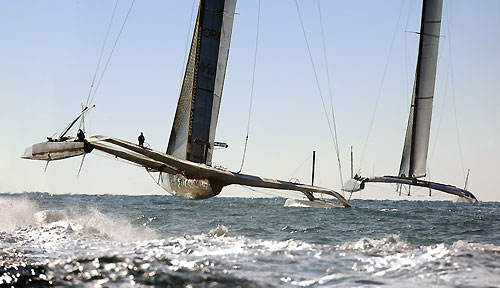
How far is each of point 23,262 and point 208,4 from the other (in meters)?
14.9

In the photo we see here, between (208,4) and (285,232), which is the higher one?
(208,4)

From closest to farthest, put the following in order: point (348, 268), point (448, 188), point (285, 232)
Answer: point (348, 268), point (285, 232), point (448, 188)

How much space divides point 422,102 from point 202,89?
25.2m

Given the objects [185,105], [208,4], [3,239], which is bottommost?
[3,239]

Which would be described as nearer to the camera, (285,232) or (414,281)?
(414,281)

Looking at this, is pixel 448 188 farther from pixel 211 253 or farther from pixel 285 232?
pixel 211 253

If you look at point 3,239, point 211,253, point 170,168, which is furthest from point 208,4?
point 211,253

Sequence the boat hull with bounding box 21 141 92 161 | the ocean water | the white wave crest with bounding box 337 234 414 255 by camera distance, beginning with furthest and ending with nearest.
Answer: the boat hull with bounding box 21 141 92 161, the white wave crest with bounding box 337 234 414 255, the ocean water

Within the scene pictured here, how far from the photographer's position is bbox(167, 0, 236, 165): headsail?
78.0 ft

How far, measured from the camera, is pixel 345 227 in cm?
2331

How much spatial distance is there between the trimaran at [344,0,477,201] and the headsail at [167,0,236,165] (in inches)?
940

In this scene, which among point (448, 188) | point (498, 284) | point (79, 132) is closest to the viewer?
point (498, 284)

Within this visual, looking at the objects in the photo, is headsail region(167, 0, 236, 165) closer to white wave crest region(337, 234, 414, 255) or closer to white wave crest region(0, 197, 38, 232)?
white wave crest region(0, 197, 38, 232)

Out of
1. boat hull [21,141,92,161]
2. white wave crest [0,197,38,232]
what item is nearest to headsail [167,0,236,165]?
white wave crest [0,197,38,232]
